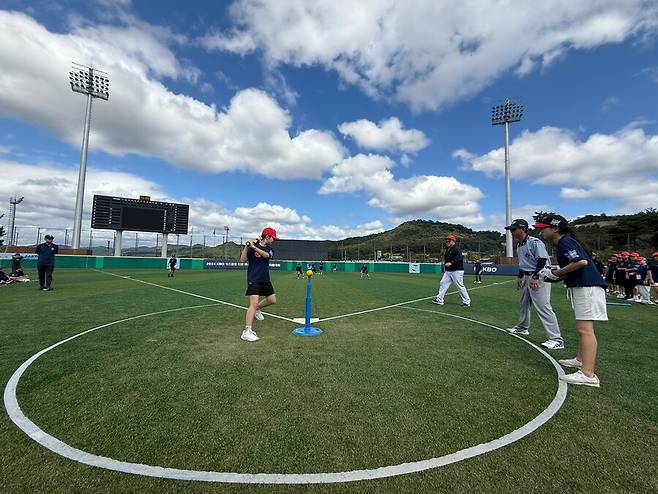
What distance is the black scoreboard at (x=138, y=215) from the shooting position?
41219 millimetres

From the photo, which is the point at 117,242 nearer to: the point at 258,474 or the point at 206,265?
the point at 206,265

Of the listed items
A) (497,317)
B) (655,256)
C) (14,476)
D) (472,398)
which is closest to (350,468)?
(472,398)

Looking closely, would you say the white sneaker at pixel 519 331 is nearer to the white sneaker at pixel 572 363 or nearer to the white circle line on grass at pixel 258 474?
the white sneaker at pixel 572 363

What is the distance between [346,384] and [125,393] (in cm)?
233

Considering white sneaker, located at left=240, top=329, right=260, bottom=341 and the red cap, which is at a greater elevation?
the red cap

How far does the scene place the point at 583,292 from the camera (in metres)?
3.90

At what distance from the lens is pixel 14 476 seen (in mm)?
2035

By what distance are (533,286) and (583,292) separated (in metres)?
1.43

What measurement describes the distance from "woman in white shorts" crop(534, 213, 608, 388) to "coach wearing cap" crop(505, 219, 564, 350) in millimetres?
1321

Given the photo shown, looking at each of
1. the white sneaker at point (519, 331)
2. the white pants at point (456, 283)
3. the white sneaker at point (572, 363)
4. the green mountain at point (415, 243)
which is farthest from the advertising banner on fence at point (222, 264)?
the white sneaker at point (572, 363)

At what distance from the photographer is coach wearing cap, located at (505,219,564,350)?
5383mm

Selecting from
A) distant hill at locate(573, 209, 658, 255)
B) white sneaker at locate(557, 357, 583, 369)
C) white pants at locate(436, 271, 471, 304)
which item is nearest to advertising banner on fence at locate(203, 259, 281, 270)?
white pants at locate(436, 271, 471, 304)

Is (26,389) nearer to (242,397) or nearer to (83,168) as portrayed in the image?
(242,397)

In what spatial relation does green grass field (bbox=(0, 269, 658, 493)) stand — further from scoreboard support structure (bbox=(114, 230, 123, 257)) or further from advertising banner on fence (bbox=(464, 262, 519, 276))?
scoreboard support structure (bbox=(114, 230, 123, 257))
